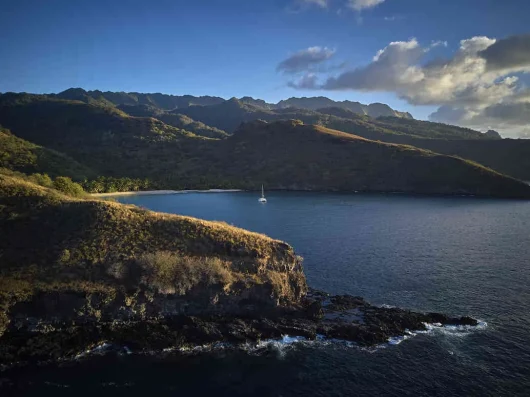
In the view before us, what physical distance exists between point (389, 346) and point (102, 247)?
121 ft

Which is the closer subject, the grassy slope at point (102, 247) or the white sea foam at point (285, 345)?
the white sea foam at point (285, 345)

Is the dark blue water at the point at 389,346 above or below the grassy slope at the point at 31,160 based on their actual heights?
below

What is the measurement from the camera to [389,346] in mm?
44031

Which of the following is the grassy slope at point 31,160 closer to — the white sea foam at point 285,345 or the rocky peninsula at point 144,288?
the rocky peninsula at point 144,288

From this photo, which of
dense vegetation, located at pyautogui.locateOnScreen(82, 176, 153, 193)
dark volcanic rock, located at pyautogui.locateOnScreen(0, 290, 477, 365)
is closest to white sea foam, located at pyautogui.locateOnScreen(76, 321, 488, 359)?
dark volcanic rock, located at pyautogui.locateOnScreen(0, 290, 477, 365)

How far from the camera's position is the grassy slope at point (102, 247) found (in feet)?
157

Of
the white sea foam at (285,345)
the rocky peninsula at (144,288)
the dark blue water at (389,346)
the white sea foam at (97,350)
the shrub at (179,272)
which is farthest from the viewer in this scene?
the shrub at (179,272)

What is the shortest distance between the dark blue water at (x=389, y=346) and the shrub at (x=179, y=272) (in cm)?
981

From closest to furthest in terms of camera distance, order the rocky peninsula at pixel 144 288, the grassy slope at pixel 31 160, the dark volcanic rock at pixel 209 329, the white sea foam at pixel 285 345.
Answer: the dark volcanic rock at pixel 209 329 < the white sea foam at pixel 285 345 < the rocky peninsula at pixel 144 288 < the grassy slope at pixel 31 160

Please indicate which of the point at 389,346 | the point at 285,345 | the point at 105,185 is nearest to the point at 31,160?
the point at 105,185

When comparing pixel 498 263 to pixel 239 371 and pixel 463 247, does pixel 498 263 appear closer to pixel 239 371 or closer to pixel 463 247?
pixel 463 247

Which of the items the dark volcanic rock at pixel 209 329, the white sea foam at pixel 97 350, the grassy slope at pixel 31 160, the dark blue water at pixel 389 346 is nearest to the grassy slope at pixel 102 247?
the dark volcanic rock at pixel 209 329

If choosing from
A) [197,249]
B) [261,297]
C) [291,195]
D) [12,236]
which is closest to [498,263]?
[261,297]

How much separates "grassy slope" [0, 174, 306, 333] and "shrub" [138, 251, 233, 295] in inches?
14.3
